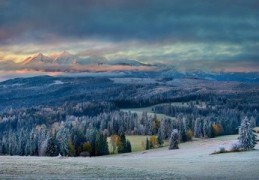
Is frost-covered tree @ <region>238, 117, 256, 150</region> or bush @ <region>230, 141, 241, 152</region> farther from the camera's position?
frost-covered tree @ <region>238, 117, 256, 150</region>

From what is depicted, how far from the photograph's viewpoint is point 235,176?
193 feet

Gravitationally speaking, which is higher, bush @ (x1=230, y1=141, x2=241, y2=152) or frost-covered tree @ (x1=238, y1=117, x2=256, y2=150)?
frost-covered tree @ (x1=238, y1=117, x2=256, y2=150)

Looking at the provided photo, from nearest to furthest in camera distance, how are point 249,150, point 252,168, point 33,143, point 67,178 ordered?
point 67,178
point 252,168
point 249,150
point 33,143

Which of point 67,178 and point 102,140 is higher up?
point 67,178

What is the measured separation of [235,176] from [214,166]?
567 inches

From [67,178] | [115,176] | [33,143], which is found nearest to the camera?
[67,178]

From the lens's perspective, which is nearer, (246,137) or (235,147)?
(235,147)

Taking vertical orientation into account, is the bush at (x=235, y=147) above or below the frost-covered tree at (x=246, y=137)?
below

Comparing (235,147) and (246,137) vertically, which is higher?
(246,137)

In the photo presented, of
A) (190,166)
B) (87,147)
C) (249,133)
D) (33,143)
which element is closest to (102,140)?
(87,147)

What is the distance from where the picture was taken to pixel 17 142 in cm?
18862

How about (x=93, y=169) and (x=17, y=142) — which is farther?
(x=17, y=142)

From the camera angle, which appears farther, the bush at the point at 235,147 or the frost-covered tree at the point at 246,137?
Answer: the frost-covered tree at the point at 246,137

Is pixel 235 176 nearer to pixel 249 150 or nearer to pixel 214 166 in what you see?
pixel 214 166
